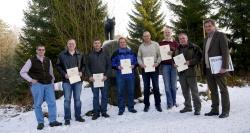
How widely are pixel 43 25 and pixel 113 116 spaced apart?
13.9 m

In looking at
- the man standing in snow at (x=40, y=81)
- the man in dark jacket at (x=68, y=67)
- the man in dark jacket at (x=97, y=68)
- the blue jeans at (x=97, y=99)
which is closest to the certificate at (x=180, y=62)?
the man in dark jacket at (x=97, y=68)

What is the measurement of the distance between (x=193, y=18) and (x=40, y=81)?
1582 centimetres

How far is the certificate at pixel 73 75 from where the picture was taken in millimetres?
8414

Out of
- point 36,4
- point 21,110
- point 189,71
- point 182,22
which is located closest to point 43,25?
point 36,4

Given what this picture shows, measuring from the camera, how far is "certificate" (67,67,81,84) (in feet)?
27.6

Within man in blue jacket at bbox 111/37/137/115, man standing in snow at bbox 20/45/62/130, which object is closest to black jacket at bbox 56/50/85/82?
man standing in snow at bbox 20/45/62/130

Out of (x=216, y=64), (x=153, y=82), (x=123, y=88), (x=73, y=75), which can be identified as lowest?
(x=123, y=88)

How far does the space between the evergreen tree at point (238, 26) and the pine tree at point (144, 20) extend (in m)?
6.05

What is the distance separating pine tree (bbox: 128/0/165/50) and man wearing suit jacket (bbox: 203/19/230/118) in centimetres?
1820

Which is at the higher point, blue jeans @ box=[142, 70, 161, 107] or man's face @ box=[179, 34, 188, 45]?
man's face @ box=[179, 34, 188, 45]

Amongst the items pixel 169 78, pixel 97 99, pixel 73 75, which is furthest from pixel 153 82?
pixel 73 75

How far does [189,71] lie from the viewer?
835cm

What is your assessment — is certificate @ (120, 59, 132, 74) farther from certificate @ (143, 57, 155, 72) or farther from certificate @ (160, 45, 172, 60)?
certificate @ (160, 45, 172, 60)

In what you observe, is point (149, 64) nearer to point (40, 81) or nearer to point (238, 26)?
point (40, 81)
